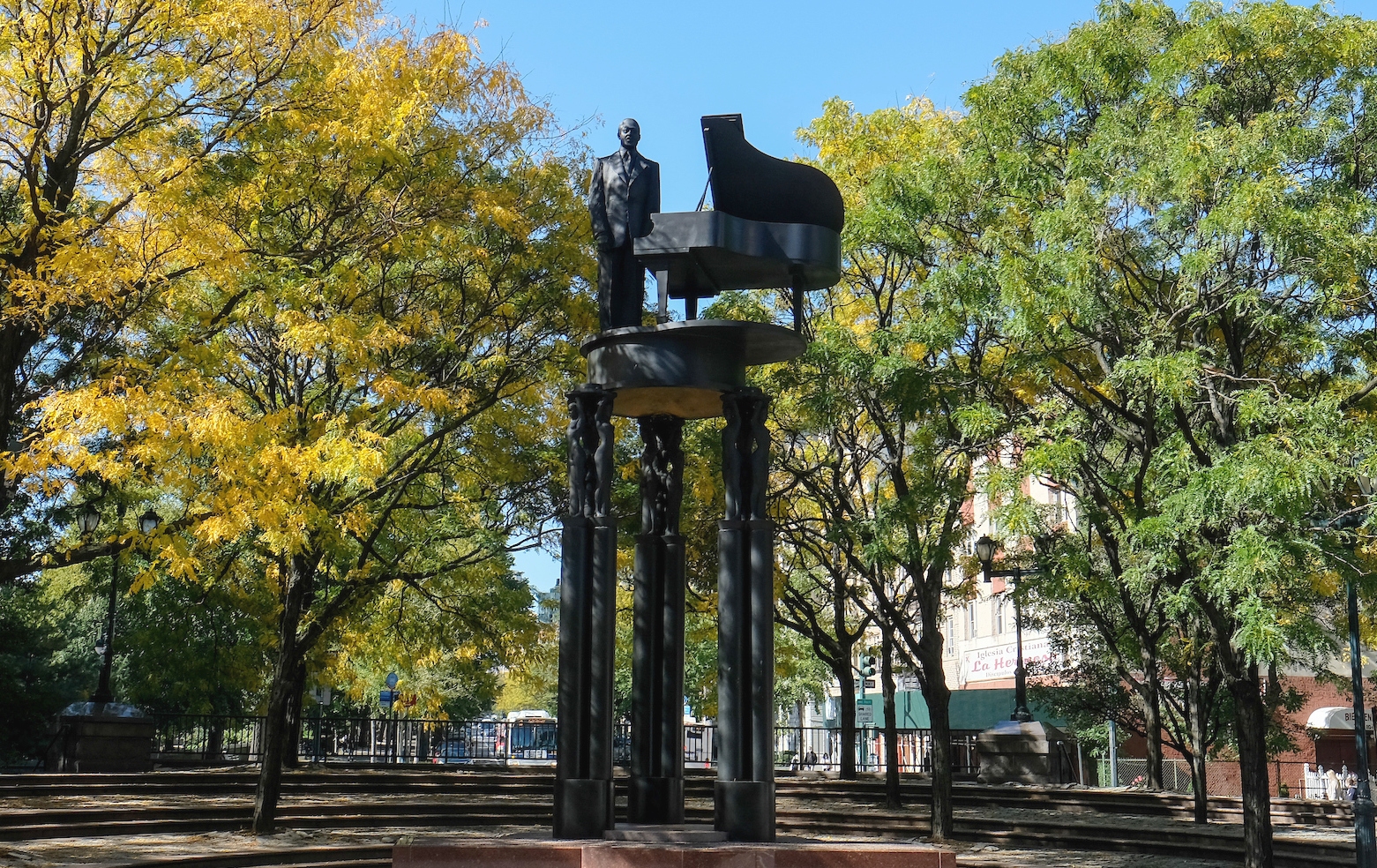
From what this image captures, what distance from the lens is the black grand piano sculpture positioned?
10.1 metres

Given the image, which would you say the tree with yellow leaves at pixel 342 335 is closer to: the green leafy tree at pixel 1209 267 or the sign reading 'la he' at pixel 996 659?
the green leafy tree at pixel 1209 267

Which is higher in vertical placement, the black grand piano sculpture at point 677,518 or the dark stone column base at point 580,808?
the black grand piano sculpture at point 677,518

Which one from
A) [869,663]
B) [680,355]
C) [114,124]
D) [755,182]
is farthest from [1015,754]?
[114,124]

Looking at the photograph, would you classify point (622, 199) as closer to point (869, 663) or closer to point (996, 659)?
point (869, 663)

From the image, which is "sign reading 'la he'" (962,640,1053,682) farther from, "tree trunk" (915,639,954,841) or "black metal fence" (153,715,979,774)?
"tree trunk" (915,639,954,841)

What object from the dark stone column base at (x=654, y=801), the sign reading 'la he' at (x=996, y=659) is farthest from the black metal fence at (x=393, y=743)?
the dark stone column base at (x=654, y=801)

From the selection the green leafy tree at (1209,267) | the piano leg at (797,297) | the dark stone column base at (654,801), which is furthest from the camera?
the green leafy tree at (1209,267)

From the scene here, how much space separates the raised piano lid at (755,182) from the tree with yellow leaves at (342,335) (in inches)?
170

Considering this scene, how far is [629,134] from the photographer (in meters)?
11.2

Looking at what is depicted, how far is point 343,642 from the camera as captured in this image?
25.7 m

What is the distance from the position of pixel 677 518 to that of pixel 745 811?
2965 millimetres

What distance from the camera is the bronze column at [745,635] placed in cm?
992

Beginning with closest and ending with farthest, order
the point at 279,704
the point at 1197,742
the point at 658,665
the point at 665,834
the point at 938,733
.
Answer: the point at 665,834
the point at 658,665
the point at 279,704
the point at 938,733
the point at 1197,742

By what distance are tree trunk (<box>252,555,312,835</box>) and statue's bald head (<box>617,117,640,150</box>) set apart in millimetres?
9462
